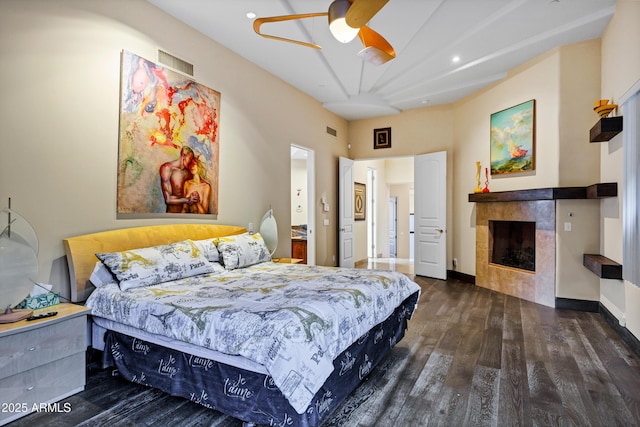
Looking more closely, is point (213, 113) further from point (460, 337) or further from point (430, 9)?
point (460, 337)

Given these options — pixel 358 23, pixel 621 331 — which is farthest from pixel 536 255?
pixel 358 23

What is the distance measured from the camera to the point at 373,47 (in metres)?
2.41

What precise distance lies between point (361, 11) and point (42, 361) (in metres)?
2.84

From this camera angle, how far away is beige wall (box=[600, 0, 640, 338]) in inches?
117

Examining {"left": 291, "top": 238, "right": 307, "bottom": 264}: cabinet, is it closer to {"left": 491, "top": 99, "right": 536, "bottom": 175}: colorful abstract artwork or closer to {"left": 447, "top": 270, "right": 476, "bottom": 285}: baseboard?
{"left": 447, "top": 270, "right": 476, "bottom": 285}: baseboard

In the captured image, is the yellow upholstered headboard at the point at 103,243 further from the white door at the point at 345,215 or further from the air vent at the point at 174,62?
the white door at the point at 345,215

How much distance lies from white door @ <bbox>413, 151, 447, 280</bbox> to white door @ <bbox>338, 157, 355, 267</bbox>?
1297 millimetres

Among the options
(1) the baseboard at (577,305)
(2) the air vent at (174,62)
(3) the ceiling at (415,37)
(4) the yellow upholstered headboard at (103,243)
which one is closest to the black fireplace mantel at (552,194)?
(1) the baseboard at (577,305)

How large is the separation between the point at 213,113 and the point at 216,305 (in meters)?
2.52

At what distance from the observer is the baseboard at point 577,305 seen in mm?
4027

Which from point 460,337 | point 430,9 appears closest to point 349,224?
point 460,337

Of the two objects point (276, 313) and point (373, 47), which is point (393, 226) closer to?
point (373, 47)

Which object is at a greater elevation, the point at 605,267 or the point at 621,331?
the point at 605,267

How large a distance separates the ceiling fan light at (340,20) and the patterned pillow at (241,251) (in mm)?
2217
